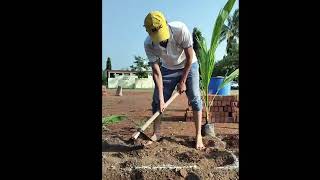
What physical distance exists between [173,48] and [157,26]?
15.8 inches

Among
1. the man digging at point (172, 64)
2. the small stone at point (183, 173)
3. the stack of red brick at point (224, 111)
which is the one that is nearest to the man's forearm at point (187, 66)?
the man digging at point (172, 64)

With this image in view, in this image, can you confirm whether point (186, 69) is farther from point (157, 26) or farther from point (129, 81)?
point (129, 81)

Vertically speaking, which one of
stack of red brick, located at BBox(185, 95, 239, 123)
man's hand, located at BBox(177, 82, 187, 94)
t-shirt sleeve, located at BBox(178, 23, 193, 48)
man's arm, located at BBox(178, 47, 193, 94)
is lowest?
stack of red brick, located at BBox(185, 95, 239, 123)


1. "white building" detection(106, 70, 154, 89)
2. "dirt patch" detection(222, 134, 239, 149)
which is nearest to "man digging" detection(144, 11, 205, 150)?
"dirt patch" detection(222, 134, 239, 149)

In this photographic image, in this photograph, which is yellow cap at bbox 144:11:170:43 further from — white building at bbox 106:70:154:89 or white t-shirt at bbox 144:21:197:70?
white building at bbox 106:70:154:89

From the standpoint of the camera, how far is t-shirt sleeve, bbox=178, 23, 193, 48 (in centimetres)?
316

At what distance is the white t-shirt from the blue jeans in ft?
0.20

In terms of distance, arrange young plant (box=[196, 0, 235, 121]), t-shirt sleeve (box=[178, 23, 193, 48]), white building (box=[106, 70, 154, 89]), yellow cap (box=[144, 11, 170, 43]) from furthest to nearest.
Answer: white building (box=[106, 70, 154, 89]), young plant (box=[196, 0, 235, 121]), t-shirt sleeve (box=[178, 23, 193, 48]), yellow cap (box=[144, 11, 170, 43])

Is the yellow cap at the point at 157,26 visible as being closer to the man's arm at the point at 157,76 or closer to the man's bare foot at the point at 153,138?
the man's arm at the point at 157,76
